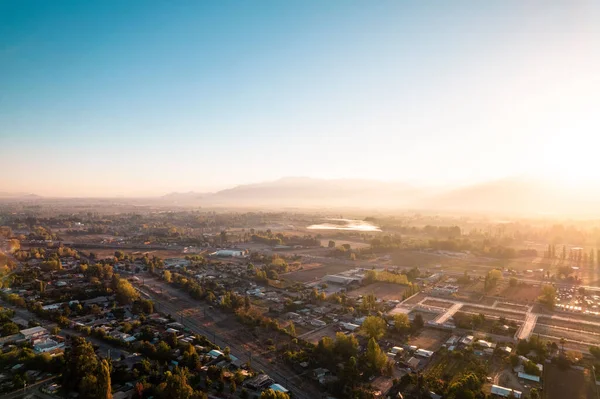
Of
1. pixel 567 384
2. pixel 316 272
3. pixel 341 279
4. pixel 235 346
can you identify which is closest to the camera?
pixel 567 384

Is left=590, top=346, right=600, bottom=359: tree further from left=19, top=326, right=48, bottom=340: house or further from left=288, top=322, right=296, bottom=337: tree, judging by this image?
left=19, top=326, right=48, bottom=340: house

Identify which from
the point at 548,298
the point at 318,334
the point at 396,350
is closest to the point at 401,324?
the point at 396,350

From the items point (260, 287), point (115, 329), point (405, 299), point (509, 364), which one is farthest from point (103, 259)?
point (509, 364)

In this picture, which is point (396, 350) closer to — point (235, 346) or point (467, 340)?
point (467, 340)

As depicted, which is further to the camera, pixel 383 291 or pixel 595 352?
pixel 383 291

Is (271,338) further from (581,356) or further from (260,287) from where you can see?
(581,356)

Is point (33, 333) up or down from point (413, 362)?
up

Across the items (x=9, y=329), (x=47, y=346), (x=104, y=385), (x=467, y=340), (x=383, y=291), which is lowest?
(x=383, y=291)
